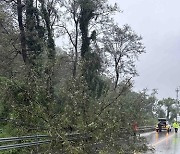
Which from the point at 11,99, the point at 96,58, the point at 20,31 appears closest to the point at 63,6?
the point at 96,58

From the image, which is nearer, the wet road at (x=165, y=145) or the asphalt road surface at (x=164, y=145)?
the asphalt road surface at (x=164, y=145)

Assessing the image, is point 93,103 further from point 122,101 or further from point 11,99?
point 11,99

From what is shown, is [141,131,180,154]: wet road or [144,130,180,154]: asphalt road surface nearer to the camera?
[144,130,180,154]: asphalt road surface

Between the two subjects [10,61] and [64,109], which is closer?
[64,109]

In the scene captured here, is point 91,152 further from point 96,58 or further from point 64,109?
point 96,58

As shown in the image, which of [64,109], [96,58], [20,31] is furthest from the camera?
[96,58]

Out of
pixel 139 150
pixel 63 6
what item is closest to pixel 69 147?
pixel 139 150

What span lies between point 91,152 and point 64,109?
1.84 metres

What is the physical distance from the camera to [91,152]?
1210 centimetres

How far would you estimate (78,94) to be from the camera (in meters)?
13.0

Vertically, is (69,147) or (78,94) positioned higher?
(78,94)

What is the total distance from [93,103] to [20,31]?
783 inches

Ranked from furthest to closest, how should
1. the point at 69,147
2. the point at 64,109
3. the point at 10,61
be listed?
the point at 10,61 < the point at 64,109 < the point at 69,147

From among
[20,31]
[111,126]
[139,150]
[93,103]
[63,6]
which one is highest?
[63,6]
